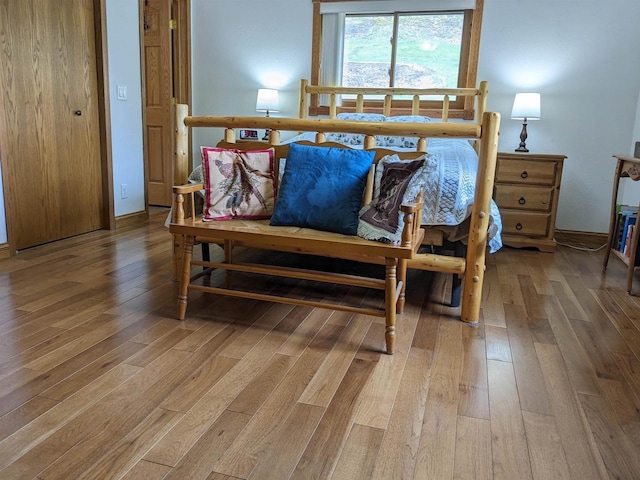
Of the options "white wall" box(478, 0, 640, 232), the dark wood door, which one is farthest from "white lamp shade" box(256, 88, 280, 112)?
"white wall" box(478, 0, 640, 232)

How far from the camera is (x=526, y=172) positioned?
12.3 ft

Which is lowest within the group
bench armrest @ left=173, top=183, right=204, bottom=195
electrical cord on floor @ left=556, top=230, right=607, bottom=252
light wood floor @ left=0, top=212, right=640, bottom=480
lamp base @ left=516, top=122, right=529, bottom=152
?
light wood floor @ left=0, top=212, right=640, bottom=480

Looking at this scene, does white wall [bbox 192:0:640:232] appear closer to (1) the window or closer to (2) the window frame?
(2) the window frame

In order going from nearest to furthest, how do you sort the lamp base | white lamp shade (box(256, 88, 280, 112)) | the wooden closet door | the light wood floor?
the light wood floor < the wooden closet door < the lamp base < white lamp shade (box(256, 88, 280, 112))

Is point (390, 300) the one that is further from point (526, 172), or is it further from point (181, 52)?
point (181, 52)

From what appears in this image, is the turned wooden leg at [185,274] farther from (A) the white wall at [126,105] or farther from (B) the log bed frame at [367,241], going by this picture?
(A) the white wall at [126,105]

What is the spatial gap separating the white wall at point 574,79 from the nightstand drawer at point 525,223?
56 centimetres

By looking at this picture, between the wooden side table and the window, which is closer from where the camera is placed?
the wooden side table

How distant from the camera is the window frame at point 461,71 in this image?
4.10 m

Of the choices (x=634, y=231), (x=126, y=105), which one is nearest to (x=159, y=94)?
(x=126, y=105)

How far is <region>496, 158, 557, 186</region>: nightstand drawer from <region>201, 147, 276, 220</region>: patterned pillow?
207 cm

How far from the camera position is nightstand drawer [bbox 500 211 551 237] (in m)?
3.75

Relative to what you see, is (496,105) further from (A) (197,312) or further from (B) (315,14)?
(A) (197,312)

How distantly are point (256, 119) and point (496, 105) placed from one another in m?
2.53
